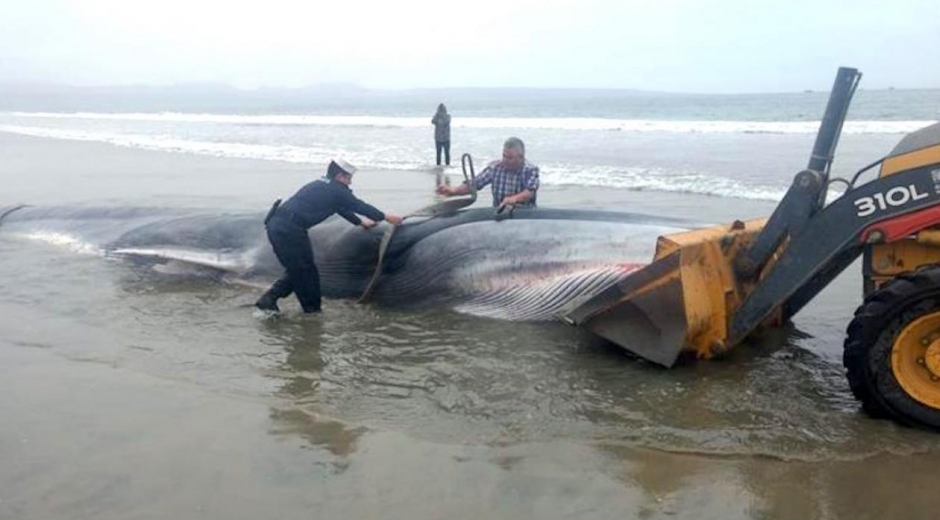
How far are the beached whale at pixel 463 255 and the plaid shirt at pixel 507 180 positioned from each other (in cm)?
64

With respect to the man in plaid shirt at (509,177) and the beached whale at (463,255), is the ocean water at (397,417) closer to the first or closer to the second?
the beached whale at (463,255)

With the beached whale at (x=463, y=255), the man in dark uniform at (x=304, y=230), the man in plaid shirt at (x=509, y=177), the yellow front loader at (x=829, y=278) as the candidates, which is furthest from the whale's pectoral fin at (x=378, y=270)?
the yellow front loader at (x=829, y=278)

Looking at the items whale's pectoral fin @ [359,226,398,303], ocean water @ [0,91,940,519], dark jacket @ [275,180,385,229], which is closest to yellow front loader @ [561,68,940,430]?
ocean water @ [0,91,940,519]

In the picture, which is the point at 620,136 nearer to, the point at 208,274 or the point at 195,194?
the point at 195,194

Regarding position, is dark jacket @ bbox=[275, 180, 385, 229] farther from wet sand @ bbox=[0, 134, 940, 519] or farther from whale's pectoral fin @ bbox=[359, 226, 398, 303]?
wet sand @ bbox=[0, 134, 940, 519]

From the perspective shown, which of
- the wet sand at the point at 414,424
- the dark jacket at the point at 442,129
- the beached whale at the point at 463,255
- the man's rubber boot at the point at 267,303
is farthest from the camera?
the dark jacket at the point at 442,129

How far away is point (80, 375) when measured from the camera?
18.8 feet

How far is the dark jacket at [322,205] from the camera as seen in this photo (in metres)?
7.52

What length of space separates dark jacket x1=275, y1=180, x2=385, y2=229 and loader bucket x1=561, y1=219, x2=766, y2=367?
2.65m

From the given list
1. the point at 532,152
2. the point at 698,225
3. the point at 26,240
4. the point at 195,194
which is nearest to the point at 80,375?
the point at 698,225

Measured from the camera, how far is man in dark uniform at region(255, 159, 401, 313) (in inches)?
295

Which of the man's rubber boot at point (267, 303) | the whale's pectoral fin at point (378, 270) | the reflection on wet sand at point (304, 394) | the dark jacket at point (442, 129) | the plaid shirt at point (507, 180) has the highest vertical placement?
the dark jacket at point (442, 129)

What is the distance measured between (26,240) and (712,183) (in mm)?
10990

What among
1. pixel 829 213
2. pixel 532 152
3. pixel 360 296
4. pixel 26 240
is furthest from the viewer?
pixel 532 152
